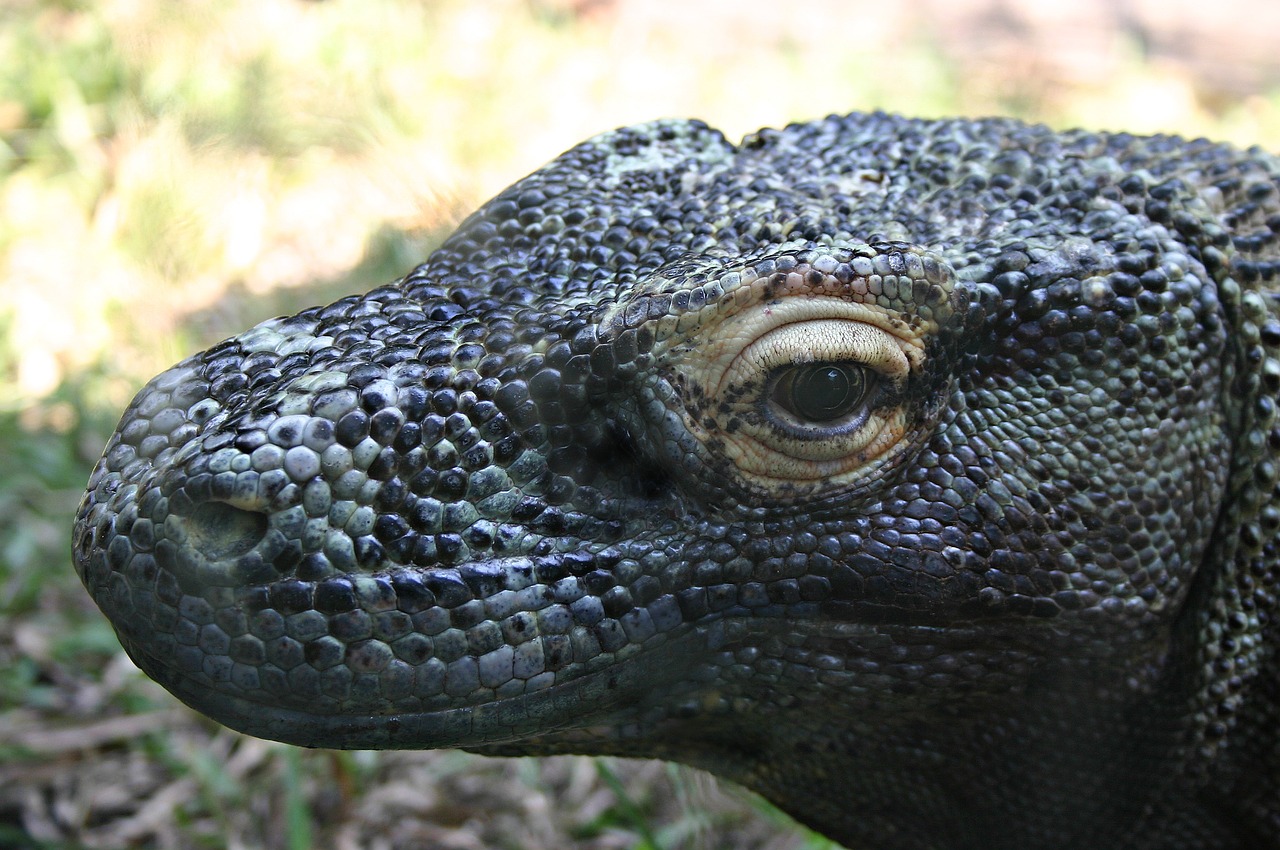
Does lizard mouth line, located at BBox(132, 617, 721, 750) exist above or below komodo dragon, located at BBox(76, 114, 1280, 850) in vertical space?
below

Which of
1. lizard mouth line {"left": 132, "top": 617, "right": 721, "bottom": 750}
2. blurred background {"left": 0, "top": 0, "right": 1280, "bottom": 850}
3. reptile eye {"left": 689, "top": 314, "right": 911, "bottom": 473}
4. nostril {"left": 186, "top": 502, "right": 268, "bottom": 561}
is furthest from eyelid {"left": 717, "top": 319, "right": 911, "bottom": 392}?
blurred background {"left": 0, "top": 0, "right": 1280, "bottom": 850}

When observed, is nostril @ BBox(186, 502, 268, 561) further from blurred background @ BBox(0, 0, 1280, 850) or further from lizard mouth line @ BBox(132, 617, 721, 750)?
blurred background @ BBox(0, 0, 1280, 850)

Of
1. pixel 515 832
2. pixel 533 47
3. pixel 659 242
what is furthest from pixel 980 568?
pixel 533 47

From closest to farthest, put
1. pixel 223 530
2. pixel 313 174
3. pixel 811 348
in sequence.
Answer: pixel 223 530 < pixel 811 348 < pixel 313 174

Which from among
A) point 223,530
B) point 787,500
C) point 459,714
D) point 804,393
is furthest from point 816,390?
point 223,530

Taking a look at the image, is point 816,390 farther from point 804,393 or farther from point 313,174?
point 313,174

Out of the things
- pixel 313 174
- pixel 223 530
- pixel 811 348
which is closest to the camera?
pixel 223 530

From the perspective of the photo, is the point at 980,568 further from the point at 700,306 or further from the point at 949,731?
the point at 700,306
